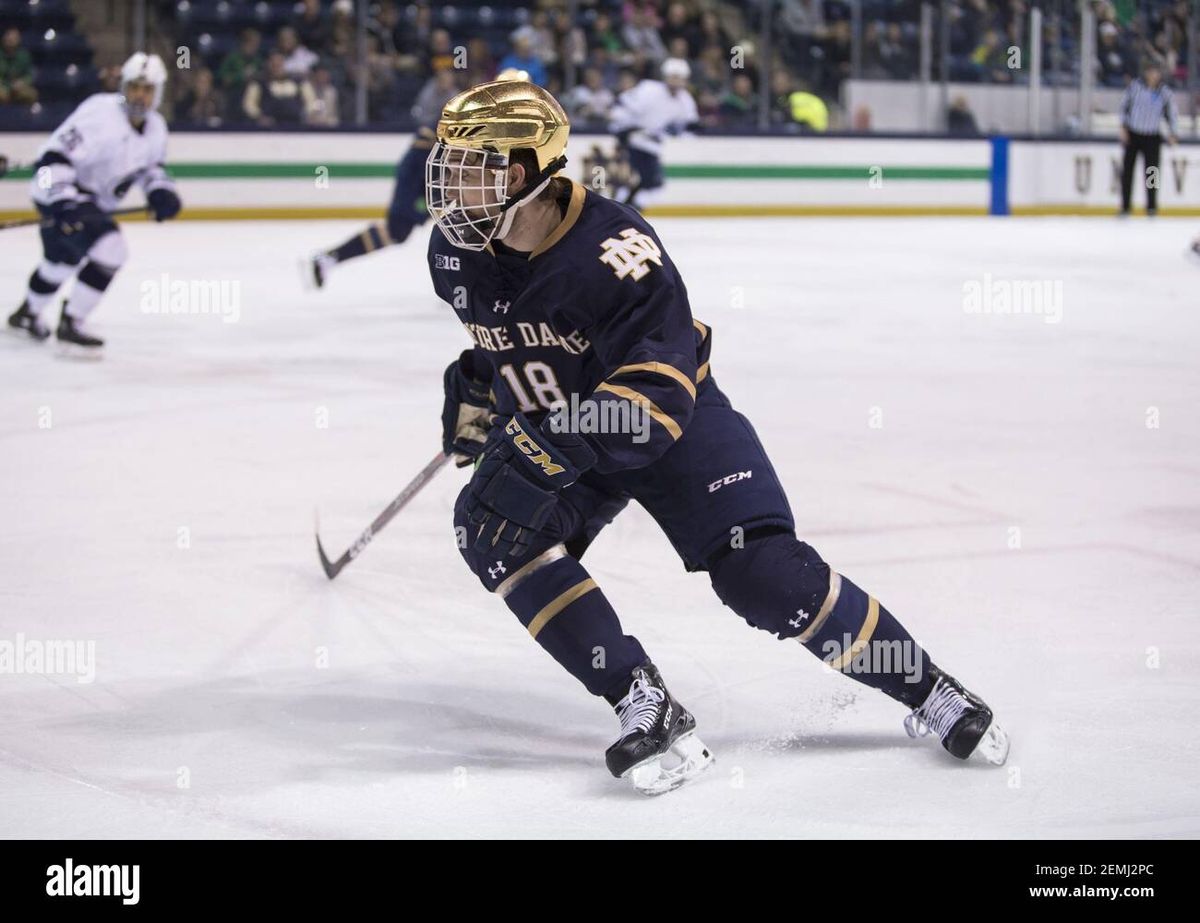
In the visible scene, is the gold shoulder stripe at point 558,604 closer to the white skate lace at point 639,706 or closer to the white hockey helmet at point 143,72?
the white skate lace at point 639,706

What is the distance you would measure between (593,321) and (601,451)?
0.20 metres

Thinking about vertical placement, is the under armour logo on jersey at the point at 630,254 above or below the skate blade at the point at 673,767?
above

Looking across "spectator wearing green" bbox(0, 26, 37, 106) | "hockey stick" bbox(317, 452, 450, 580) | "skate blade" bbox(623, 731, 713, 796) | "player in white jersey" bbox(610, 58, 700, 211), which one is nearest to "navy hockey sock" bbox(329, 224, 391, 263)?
"player in white jersey" bbox(610, 58, 700, 211)

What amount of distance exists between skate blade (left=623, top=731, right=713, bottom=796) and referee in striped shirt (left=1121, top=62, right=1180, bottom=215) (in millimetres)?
12412

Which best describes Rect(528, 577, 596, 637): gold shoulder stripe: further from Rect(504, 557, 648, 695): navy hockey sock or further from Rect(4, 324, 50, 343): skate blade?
Rect(4, 324, 50, 343): skate blade

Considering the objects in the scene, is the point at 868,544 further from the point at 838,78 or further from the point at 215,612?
the point at 838,78

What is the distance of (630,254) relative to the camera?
2.35 metres

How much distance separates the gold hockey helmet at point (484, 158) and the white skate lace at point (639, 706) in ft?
2.17

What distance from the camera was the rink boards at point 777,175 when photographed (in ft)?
43.8

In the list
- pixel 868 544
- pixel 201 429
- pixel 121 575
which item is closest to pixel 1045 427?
pixel 868 544

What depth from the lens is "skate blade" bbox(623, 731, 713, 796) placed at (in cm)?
238

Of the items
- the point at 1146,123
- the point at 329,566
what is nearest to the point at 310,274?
the point at 329,566

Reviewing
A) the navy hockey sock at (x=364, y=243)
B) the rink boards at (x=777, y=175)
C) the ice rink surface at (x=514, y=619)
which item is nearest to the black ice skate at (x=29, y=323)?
the ice rink surface at (x=514, y=619)

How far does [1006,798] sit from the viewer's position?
2371mm
